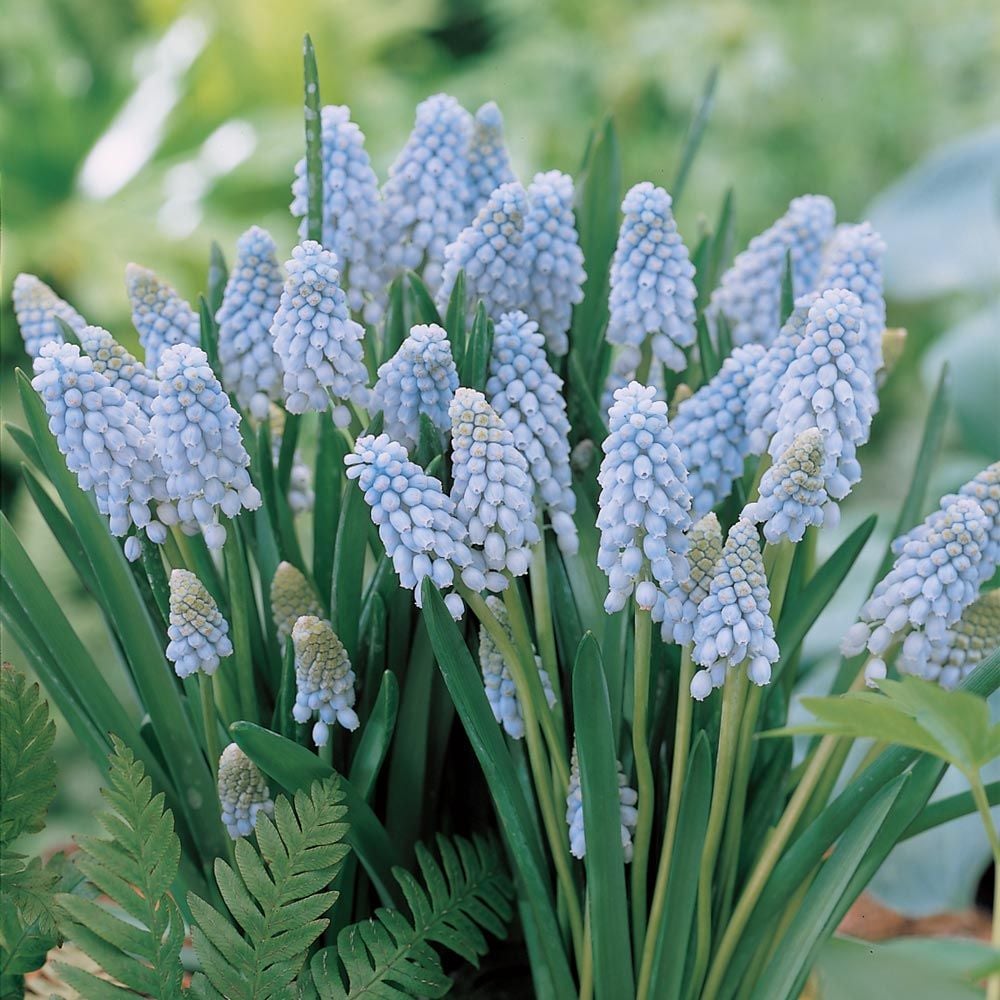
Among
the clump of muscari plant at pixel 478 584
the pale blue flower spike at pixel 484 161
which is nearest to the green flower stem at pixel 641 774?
the clump of muscari plant at pixel 478 584

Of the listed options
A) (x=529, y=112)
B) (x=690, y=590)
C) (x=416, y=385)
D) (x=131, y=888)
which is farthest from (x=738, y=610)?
(x=529, y=112)

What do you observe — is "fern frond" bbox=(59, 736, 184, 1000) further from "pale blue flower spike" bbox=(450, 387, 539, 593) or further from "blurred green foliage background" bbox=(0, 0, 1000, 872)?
"blurred green foliage background" bbox=(0, 0, 1000, 872)

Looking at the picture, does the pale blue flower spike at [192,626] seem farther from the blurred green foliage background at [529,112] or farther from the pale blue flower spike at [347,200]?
the blurred green foliage background at [529,112]

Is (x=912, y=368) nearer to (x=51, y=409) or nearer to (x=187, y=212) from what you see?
(x=187, y=212)

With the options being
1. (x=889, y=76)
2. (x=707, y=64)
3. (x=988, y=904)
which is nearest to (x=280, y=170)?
(x=707, y=64)

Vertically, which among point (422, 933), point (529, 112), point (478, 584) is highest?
point (529, 112)

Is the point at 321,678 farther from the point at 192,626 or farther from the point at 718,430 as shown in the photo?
the point at 718,430

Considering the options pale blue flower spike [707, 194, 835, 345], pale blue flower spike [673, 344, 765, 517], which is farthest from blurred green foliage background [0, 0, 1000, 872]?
pale blue flower spike [673, 344, 765, 517]
